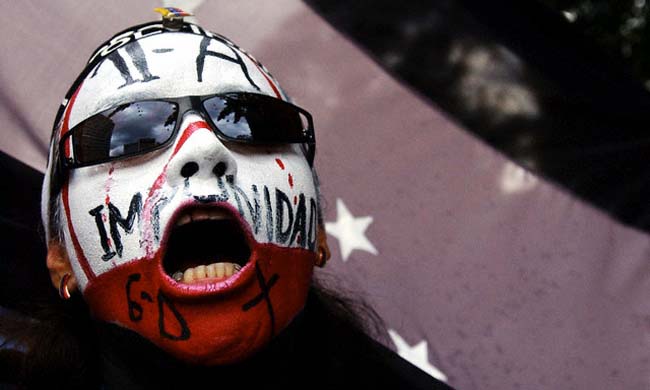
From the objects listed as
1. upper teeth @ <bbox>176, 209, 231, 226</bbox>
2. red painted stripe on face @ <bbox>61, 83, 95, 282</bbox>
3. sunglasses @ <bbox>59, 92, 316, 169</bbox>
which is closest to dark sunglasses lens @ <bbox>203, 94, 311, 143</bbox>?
sunglasses @ <bbox>59, 92, 316, 169</bbox>

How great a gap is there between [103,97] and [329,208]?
57.8 inches

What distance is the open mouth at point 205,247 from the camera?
Result: 1929 millimetres

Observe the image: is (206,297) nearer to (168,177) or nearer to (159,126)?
(168,177)

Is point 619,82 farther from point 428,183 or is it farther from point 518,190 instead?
point 428,183

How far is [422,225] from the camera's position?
338cm

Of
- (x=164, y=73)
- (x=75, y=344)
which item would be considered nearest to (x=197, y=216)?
(x=164, y=73)

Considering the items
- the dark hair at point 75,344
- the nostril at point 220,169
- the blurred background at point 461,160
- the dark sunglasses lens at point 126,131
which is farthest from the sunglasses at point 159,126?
the blurred background at point 461,160

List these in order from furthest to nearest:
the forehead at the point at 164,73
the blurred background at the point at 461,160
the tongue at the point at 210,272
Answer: the blurred background at the point at 461,160 → the forehead at the point at 164,73 → the tongue at the point at 210,272

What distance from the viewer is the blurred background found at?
10.2 ft

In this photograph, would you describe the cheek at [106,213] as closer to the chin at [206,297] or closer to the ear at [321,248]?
the chin at [206,297]

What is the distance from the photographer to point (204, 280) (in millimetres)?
1906

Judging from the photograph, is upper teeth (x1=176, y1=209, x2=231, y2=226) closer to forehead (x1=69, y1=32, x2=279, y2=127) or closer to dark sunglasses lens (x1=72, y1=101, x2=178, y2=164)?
dark sunglasses lens (x1=72, y1=101, x2=178, y2=164)

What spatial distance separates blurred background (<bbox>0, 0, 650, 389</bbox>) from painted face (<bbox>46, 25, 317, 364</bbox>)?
39.2 inches

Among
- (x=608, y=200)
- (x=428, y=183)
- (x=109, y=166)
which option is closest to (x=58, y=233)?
(x=109, y=166)
